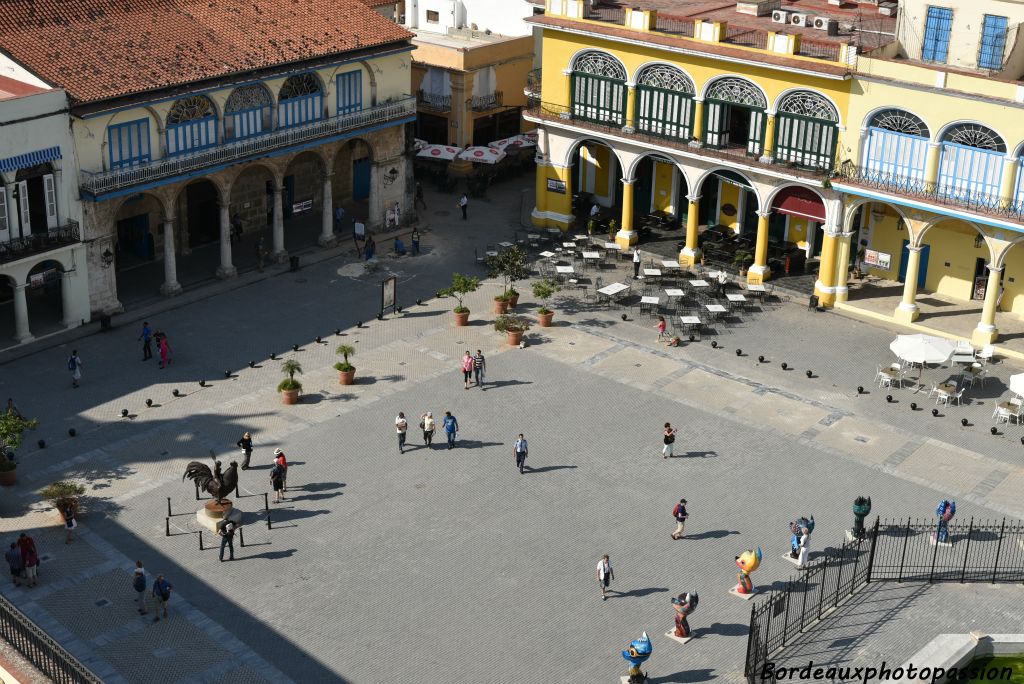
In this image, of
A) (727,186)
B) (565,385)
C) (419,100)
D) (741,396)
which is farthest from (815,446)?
(419,100)

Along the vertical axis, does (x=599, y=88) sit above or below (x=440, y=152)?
above

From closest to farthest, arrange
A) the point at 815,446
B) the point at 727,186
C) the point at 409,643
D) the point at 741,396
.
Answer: the point at 409,643 → the point at 815,446 → the point at 741,396 → the point at 727,186

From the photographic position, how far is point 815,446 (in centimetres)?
5166

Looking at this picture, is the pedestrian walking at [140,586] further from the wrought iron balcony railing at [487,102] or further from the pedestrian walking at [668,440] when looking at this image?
the wrought iron balcony railing at [487,102]

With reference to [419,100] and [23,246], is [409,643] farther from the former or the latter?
[419,100]

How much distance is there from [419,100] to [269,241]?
1643 cm

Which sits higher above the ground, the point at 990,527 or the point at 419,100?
the point at 419,100

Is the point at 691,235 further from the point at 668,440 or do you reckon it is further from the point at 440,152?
the point at 668,440

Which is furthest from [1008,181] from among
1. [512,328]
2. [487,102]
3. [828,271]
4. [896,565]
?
[487,102]

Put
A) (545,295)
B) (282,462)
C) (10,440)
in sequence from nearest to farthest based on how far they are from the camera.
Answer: (10,440)
(282,462)
(545,295)

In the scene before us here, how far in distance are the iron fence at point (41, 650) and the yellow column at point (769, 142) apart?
42103 mm

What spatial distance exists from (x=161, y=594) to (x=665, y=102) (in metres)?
37.5

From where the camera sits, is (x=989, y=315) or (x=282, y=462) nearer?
(x=282, y=462)

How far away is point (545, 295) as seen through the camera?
60.9 metres
